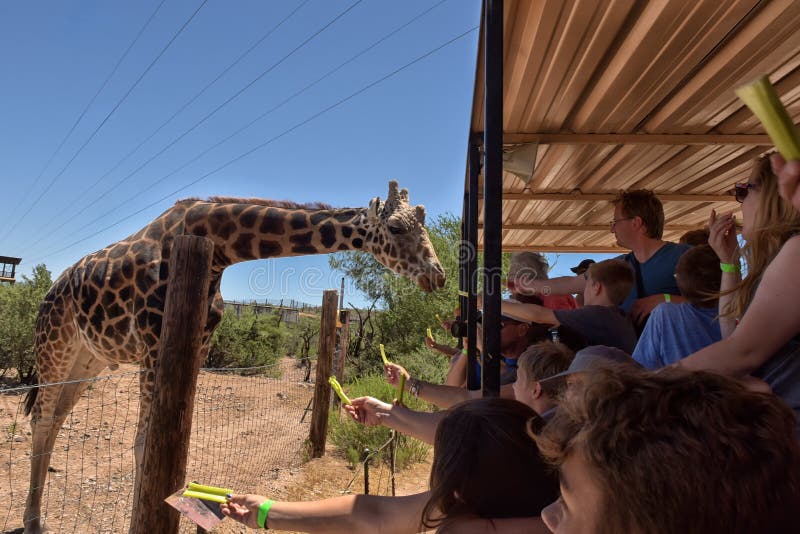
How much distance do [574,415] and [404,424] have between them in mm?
1306

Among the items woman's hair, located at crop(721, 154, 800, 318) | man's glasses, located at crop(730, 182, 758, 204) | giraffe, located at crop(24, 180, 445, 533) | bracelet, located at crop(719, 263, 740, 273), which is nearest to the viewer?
woman's hair, located at crop(721, 154, 800, 318)

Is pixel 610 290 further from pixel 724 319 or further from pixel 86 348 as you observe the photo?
pixel 86 348

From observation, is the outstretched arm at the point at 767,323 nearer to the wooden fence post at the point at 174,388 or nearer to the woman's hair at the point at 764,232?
the woman's hair at the point at 764,232

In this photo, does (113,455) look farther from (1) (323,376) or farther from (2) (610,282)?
(2) (610,282)

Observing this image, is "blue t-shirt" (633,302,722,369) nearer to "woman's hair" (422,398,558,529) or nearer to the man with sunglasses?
"woman's hair" (422,398,558,529)

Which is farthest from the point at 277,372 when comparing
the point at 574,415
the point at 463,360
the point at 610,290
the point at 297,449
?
the point at 574,415

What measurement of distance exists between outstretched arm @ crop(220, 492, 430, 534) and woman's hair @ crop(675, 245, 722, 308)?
3.54ft

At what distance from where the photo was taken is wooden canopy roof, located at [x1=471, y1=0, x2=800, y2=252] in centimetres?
182

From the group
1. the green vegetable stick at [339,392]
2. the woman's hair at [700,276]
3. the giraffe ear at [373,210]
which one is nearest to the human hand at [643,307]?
the woman's hair at [700,276]

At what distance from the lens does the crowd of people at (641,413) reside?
61 centimetres

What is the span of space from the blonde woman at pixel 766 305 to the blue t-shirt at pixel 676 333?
18 cm

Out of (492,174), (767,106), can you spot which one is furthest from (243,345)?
(767,106)

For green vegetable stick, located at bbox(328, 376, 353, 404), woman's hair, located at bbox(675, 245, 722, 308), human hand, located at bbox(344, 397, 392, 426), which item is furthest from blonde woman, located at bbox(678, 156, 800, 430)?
green vegetable stick, located at bbox(328, 376, 353, 404)

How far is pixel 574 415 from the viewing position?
2.51ft
